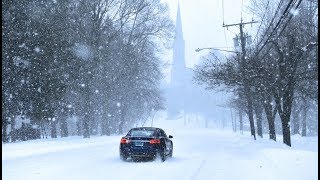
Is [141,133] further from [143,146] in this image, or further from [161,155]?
[161,155]

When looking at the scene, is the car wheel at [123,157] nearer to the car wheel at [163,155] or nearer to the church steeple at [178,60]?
the car wheel at [163,155]

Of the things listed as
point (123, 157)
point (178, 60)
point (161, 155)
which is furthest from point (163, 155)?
point (178, 60)

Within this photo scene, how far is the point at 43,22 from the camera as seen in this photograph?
1203 inches

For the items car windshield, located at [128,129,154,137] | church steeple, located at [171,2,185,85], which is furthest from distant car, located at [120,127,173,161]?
church steeple, located at [171,2,185,85]

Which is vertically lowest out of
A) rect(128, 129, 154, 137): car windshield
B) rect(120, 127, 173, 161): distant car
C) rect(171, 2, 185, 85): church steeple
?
rect(120, 127, 173, 161): distant car

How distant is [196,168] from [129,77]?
34817mm

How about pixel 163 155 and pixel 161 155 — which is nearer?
pixel 161 155

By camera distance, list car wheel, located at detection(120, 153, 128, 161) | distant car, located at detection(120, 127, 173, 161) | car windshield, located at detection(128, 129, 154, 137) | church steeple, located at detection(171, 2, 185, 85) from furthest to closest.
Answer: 1. church steeple, located at detection(171, 2, 185, 85)
2. car windshield, located at detection(128, 129, 154, 137)
3. car wheel, located at detection(120, 153, 128, 161)
4. distant car, located at detection(120, 127, 173, 161)

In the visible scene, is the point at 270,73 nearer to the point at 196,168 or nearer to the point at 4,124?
the point at 196,168

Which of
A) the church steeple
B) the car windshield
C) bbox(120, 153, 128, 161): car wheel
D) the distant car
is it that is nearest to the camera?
the distant car

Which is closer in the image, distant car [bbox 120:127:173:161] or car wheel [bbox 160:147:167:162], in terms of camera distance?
distant car [bbox 120:127:173:161]

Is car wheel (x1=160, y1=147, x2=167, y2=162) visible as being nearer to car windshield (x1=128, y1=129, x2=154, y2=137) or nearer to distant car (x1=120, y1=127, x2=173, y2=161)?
distant car (x1=120, y1=127, x2=173, y2=161)

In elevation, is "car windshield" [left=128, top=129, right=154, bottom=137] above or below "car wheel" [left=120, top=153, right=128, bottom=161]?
above

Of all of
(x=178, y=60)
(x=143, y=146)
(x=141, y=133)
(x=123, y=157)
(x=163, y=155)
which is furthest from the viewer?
(x=178, y=60)
